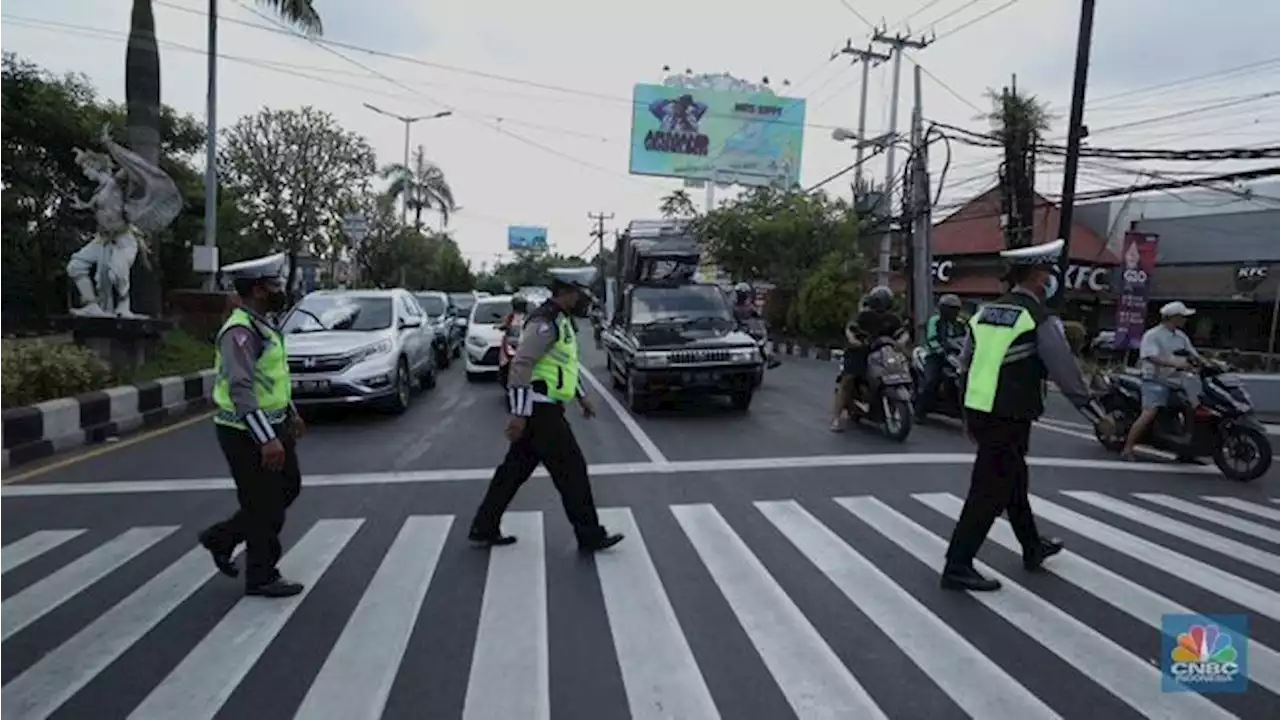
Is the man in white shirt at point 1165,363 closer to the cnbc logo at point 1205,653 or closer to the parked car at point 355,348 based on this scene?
the cnbc logo at point 1205,653

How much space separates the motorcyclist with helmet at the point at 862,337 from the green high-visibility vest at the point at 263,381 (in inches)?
275

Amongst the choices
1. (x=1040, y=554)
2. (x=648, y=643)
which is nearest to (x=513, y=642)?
(x=648, y=643)

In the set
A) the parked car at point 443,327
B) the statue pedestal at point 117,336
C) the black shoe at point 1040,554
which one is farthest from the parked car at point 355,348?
the black shoe at point 1040,554

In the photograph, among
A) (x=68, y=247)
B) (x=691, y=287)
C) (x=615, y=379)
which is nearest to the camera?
(x=691, y=287)

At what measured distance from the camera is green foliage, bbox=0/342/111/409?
887 cm

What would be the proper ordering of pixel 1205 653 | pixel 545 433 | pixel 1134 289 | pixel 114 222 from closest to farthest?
pixel 1205 653 → pixel 545 433 → pixel 114 222 → pixel 1134 289

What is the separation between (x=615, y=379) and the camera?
1473 centimetres

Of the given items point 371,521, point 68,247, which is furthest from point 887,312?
point 68,247

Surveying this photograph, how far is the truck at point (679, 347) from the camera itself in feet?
36.2

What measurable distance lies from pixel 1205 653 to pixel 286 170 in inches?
1161

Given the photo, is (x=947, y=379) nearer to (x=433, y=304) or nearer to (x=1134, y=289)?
(x=1134, y=289)

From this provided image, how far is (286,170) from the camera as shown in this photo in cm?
2897

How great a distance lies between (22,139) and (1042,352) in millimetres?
24362

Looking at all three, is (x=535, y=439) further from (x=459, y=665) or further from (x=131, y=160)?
(x=131, y=160)
